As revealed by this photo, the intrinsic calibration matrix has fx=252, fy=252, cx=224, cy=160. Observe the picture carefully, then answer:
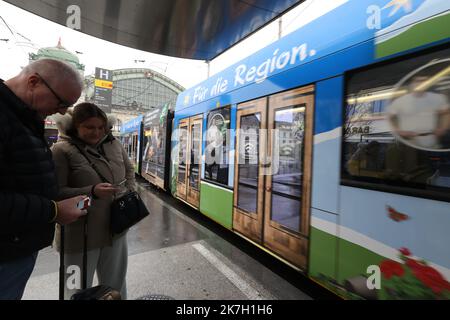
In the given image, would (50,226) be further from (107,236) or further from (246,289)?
(246,289)

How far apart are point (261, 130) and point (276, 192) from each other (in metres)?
0.86

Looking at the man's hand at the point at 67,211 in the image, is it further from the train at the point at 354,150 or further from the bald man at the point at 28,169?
the train at the point at 354,150

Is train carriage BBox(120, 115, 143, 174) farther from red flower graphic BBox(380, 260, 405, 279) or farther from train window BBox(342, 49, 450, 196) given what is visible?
red flower graphic BBox(380, 260, 405, 279)

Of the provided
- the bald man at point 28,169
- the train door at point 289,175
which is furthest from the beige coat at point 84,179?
the train door at point 289,175

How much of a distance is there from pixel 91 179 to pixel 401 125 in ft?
7.66

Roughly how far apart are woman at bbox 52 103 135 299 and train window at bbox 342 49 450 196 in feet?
6.63

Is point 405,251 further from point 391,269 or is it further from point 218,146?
point 218,146

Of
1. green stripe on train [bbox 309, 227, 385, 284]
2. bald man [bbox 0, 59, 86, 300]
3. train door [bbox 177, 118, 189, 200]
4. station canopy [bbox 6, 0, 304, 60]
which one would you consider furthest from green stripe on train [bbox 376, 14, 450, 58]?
train door [bbox 177, 118, 189, 200]

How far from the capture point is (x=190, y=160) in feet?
18.6

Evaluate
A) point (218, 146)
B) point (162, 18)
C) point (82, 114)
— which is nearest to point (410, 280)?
point (82, 114)

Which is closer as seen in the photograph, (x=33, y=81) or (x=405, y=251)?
(x=33, y=81)

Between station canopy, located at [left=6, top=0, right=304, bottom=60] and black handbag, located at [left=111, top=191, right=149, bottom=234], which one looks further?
station canopy, located at [left=6, top=0, right=304, bottom=60]

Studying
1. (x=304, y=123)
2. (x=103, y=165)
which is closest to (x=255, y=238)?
(x=304, y=123)

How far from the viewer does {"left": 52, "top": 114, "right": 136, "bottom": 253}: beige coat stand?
1.74 metres
